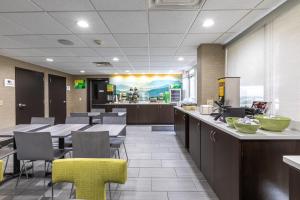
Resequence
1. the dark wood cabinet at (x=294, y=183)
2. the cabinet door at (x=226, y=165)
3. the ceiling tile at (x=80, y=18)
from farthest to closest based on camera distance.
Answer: the ceiling tile at (x=80, y=18), the cabinet door at (x=226, y=165), the dark wood cabinet at (x=294, y=183)

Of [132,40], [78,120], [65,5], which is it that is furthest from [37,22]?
[78,120]

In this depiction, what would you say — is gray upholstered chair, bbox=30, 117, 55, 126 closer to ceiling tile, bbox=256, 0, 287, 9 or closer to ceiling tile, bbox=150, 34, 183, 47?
ceiling tile, bbox=150, 34, 183, 47

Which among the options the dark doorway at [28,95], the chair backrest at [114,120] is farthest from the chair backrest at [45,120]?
the dark doorway at [28,95]

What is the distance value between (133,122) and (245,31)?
5.89 m

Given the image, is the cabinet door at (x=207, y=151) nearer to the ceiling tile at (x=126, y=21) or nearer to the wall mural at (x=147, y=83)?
the ceiling tile at (x=126, y=21)

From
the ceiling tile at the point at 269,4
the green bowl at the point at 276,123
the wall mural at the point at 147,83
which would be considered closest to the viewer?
the green bowl at the point at 276,123

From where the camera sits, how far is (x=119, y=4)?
2621 millimetres

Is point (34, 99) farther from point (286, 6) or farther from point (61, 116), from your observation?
point (286, 6)

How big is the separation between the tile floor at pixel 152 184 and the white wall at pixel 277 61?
1.58m

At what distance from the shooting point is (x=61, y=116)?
29.9ft

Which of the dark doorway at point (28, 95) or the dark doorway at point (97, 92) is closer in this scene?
the dark doorway at point (28, 95)

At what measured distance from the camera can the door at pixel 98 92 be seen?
10.5 metres

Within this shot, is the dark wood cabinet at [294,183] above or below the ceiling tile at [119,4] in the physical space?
below

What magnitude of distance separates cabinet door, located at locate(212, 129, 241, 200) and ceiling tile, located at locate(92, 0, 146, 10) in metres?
1.85
